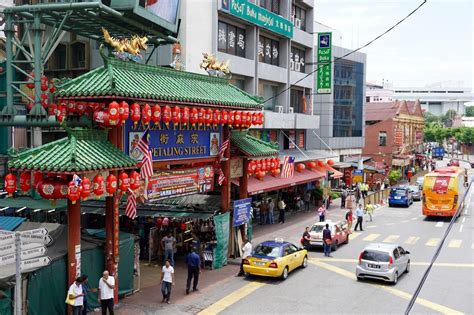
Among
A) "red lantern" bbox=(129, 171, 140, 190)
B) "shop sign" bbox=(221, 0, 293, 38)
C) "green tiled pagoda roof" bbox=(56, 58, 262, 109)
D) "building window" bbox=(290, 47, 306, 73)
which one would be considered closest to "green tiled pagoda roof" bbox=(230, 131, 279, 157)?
"green tiled pagoda roof" bbox=(56, 58, 262, 109)

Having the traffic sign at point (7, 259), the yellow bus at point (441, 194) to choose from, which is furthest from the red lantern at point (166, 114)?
the yellow bus at point (441, 194)

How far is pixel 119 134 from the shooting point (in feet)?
57.0

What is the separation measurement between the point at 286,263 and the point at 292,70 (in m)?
25.7

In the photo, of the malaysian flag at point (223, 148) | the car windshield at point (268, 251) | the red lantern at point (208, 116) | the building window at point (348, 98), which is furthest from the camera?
the building window at point (348, 98)

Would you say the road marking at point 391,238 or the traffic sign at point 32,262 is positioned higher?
the traffic sign at point 32,262

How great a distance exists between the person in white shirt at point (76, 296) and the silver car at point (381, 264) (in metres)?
11.1

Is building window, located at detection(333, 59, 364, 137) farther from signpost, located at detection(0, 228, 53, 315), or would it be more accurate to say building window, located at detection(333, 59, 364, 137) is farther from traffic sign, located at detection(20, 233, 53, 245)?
signpost, located at detection(0, 228, 53, 315)

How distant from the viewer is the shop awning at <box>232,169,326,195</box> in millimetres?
31547

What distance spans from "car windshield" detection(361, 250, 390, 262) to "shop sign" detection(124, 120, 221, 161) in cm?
749

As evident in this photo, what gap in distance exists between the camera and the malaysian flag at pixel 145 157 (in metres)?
17.9

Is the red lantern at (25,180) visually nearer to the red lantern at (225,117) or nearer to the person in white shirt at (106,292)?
the person in white shirt at (106,292)

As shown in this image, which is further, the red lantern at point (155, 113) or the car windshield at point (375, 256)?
the car windshield at point (375, 256)

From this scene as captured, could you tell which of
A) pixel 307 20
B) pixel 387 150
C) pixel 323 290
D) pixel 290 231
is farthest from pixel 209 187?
pixel 387 150

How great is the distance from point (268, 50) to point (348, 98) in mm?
23056
